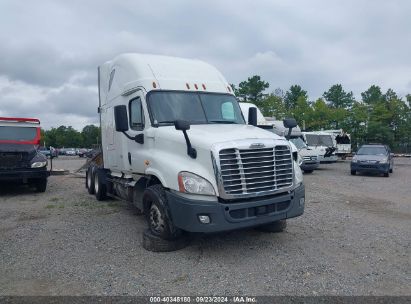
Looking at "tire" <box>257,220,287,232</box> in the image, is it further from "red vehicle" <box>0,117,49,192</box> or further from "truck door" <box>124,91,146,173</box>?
"red vehicle" <box>0,117,49,192</box>

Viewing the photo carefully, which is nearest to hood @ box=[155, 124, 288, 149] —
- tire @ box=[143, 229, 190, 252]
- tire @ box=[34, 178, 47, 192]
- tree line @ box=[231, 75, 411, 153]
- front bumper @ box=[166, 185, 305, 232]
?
front bumper @ box=[166, 185, 305, 232]

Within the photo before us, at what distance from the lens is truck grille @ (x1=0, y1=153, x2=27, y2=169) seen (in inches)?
432

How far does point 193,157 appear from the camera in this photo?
5.19m

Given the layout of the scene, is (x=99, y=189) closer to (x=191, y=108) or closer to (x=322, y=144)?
(x=191, y=108)

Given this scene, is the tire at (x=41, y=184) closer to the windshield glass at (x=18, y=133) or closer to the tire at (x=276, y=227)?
the windshield glass at (x=18, y=133)

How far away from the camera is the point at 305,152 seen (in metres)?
18.0

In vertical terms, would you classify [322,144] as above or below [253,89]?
below

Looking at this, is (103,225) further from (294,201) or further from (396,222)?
(396,222)

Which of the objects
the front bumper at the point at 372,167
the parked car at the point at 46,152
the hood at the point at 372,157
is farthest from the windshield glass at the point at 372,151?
the parked car at the point at 46,152

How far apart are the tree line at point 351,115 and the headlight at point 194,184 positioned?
1588 inches

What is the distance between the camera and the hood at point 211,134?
204 inches

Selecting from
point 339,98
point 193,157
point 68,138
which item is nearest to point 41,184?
point 193,157

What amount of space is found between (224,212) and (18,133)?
33.2 ft

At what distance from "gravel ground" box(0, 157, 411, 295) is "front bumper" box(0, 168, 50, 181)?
112 inches
